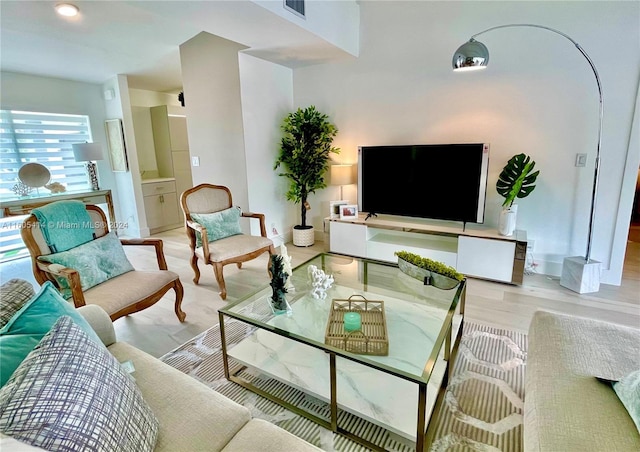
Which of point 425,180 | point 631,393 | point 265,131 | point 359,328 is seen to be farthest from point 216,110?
point 631,393

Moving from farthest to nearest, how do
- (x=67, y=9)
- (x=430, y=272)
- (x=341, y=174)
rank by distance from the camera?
(x=341, y=174) → (x=67, y=9) → (x=430, y=272)

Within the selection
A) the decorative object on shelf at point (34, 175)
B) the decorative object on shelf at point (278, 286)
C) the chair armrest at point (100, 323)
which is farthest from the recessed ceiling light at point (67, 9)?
the decorative object on shelf at point (278, 286)

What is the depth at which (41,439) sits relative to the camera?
0.72 metres

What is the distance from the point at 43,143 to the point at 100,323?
4.20m

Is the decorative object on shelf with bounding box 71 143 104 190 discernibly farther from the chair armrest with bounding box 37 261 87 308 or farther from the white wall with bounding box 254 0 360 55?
the white wall with bounding box 254 0 360 55

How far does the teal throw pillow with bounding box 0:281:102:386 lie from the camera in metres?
0.92

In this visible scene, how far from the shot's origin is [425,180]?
130 inches

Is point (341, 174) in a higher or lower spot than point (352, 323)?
higher

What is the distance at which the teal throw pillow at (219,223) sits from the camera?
3.05m

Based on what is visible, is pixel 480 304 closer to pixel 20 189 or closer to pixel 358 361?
pixel 358 361

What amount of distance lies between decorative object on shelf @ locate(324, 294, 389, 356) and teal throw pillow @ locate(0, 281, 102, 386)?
3.16ft

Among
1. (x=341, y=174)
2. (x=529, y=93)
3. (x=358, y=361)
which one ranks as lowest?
(x=358, y=361)

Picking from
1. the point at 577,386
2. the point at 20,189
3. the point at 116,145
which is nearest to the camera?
the point at 577,386

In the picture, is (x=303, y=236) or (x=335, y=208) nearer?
(x=335, y=208)
